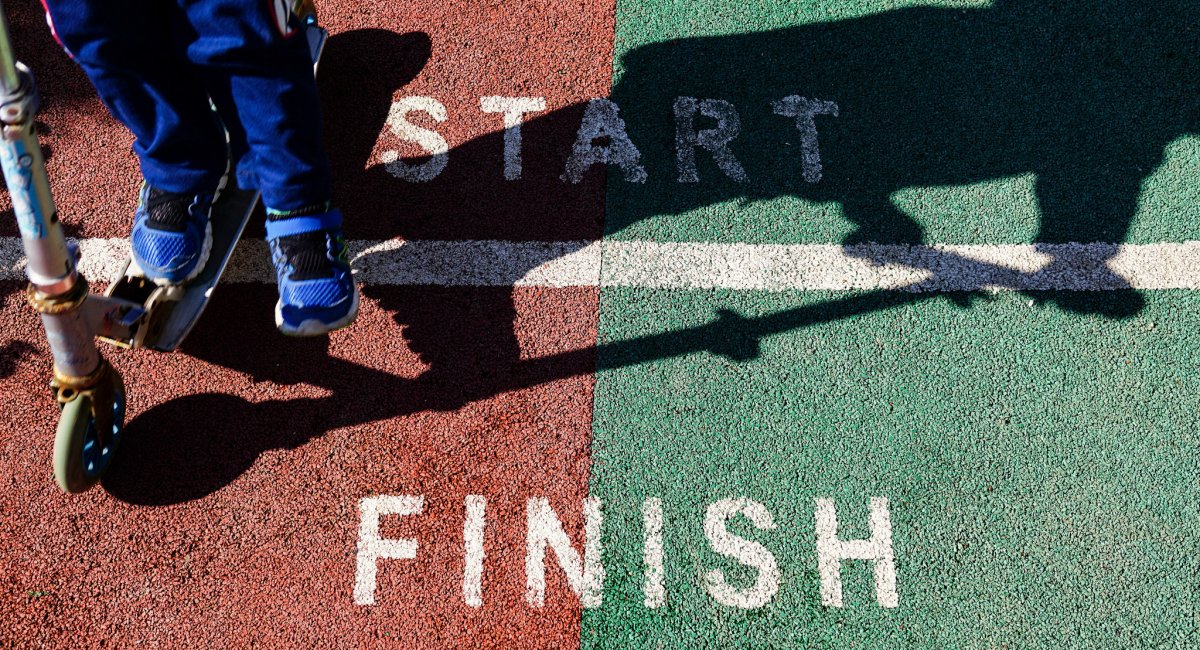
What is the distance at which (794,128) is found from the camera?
409 centimetres

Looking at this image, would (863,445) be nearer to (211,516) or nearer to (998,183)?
(998,183)

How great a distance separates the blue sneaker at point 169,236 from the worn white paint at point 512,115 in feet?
3.92

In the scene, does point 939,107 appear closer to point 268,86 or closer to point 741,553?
point 741,553

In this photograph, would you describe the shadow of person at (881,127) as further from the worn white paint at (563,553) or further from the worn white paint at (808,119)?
the worn white paint at (563,553)

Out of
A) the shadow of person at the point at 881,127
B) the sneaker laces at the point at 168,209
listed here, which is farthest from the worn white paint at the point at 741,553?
the sneaker laces at the point at 168,209

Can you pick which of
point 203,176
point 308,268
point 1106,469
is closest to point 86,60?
point 203,176

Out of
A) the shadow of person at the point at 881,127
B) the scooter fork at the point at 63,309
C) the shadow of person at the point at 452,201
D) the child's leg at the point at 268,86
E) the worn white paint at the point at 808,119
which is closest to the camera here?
the scooter fork at the point at 63,309

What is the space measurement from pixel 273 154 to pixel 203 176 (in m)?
0.39

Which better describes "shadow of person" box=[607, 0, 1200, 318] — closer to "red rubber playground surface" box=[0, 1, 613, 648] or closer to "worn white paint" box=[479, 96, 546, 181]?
"worn white paint" box=[479, 96, 546, 181]

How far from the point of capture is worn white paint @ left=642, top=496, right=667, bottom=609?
3.09 m

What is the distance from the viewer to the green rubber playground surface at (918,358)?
3.09 m

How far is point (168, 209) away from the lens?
338 centimetres

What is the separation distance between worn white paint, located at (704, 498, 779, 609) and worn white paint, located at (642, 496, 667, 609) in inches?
5.8

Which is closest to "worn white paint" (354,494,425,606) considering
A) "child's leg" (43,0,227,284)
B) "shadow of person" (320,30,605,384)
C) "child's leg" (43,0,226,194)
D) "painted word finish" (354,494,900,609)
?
"painted word finish" (354,494,900,609)
